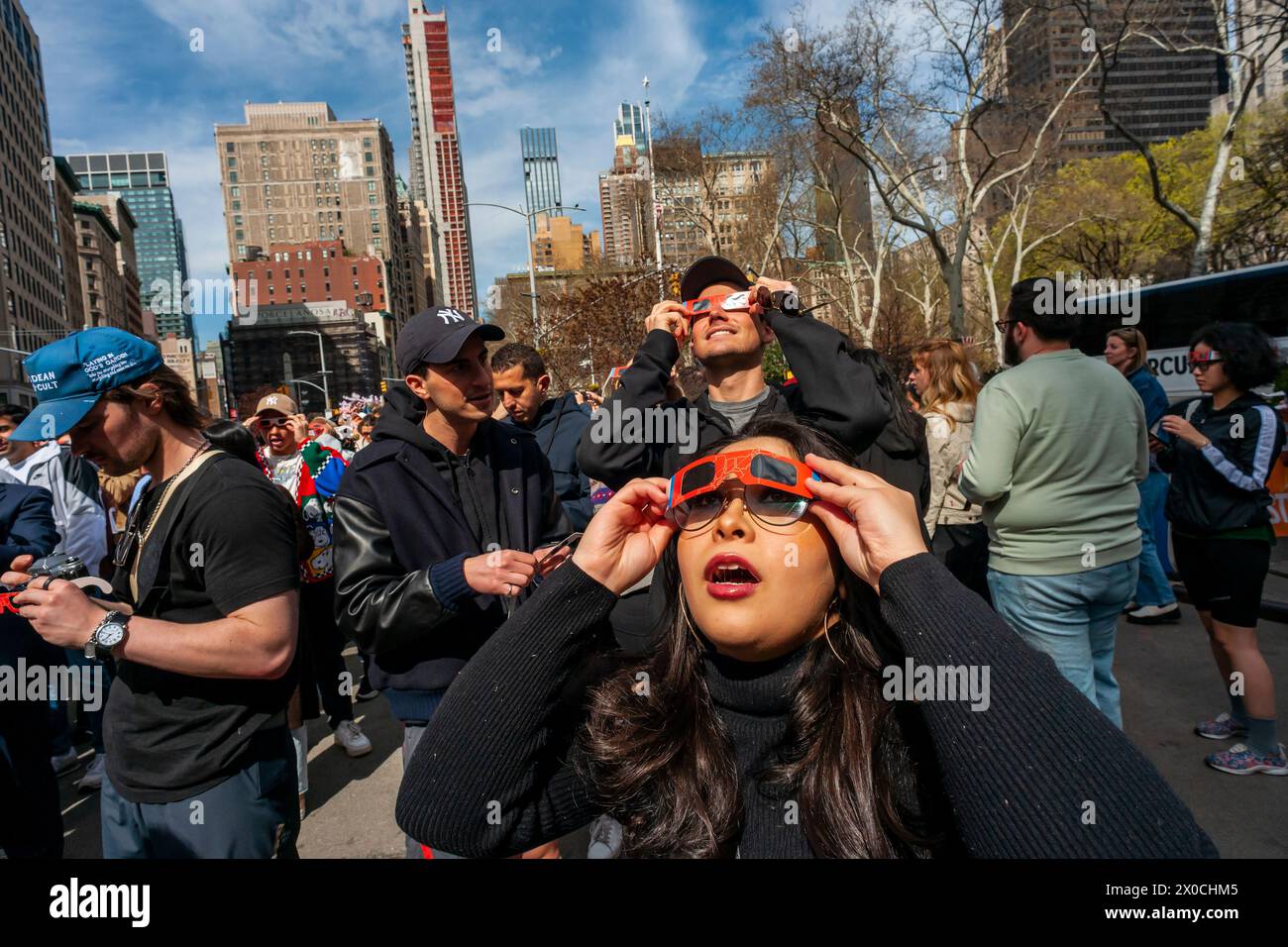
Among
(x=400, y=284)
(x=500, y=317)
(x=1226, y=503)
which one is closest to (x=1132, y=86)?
(x=1226, y=503)

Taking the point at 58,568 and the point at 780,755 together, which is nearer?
the point at 780,755

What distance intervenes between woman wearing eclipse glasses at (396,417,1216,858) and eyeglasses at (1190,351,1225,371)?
12.2 ft

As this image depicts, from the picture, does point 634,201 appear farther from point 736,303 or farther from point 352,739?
point 736,303

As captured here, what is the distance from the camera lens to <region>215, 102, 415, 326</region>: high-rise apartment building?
103125mm

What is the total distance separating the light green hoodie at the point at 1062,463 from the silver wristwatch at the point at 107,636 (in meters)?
3.11

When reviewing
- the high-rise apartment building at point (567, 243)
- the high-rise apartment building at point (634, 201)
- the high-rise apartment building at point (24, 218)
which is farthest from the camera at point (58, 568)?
the high-rise apartment building at point (24, 218)

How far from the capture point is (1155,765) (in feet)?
10.5

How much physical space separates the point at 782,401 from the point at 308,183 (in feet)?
439

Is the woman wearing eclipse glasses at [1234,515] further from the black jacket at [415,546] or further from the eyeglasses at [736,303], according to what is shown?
the black jacket at [415,546]

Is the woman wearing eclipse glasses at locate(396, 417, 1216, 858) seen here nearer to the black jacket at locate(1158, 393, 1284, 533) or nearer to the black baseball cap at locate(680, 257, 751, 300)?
the black baseball cap at locate(680, 257, 751, 300)

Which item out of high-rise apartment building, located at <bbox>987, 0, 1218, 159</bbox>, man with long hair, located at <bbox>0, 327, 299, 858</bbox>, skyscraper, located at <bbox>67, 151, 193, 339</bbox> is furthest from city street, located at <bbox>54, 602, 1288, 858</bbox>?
skyscraper, located at <bbox>67, 151, 193, 339</bbox>

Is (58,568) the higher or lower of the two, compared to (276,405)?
lower

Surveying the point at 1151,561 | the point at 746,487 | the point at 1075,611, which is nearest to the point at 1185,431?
the point at 1075,611

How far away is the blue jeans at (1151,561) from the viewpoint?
6.19 metres
